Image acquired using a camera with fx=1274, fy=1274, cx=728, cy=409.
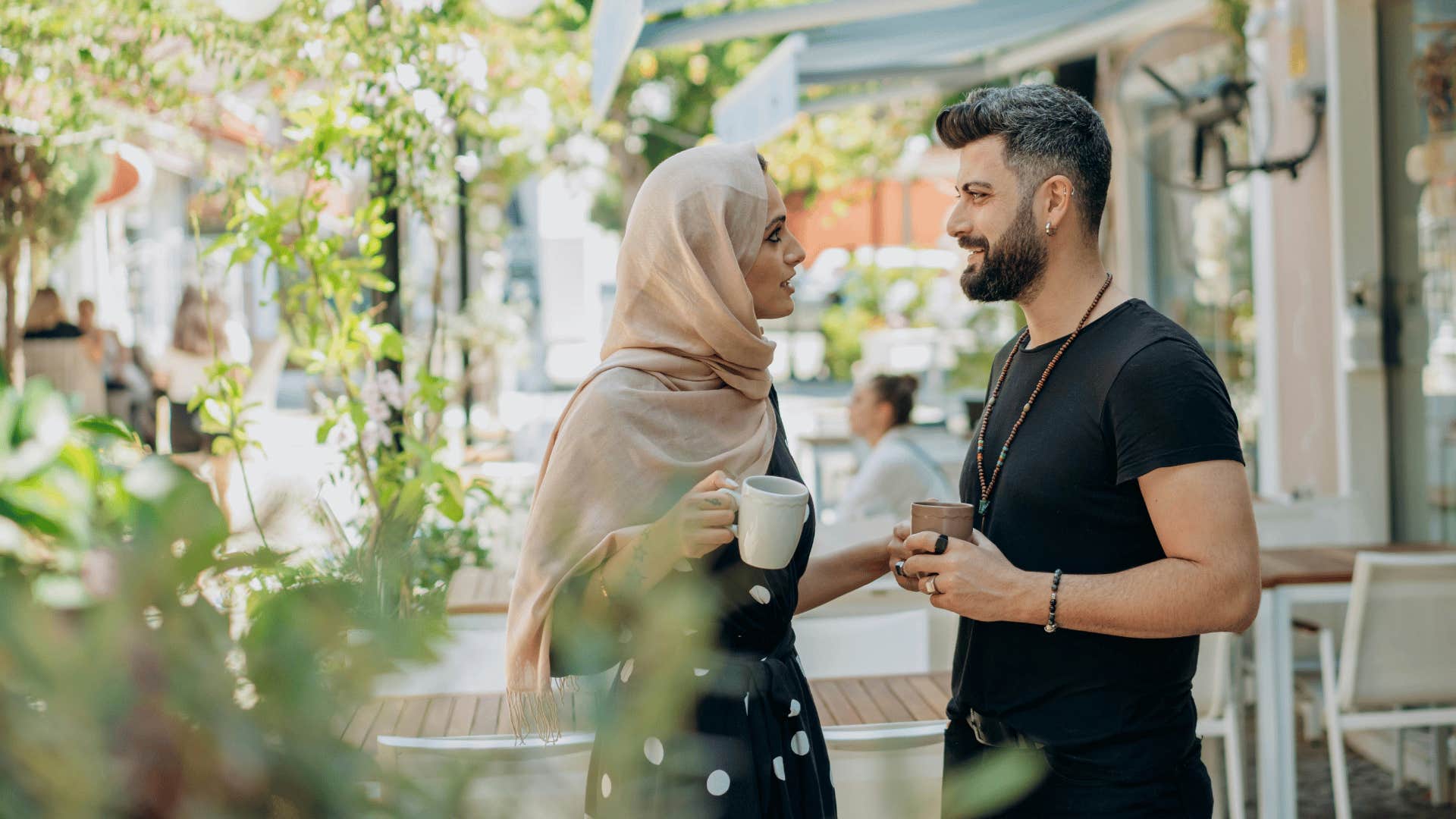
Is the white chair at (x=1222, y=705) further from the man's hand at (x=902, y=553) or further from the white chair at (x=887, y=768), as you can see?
the man's hand at (x=902, y=553)

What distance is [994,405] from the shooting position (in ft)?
6.25

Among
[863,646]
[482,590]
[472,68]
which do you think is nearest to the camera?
[863,646]

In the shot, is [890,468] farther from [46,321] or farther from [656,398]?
[46,321]

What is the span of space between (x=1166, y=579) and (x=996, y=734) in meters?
0.33

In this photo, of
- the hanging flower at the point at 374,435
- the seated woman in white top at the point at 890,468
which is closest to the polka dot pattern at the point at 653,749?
the hanging flower at the point at 374,435

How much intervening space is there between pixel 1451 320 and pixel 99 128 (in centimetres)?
650

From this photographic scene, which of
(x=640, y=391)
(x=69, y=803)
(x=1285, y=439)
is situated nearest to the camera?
(x=69, y=803)

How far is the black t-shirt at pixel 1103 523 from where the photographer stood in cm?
159

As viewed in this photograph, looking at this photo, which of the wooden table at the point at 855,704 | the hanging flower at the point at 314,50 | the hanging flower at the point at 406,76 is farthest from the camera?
the hanging flower at the point at 314,50

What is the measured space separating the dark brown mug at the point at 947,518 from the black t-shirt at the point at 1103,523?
0.10m

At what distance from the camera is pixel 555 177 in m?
14.5

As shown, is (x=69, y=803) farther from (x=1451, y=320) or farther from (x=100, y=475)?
(x=1451, y=320)

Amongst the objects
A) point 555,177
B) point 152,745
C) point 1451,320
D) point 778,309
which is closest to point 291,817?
point 152,745

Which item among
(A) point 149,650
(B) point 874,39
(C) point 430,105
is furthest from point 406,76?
(B) point 874,39
